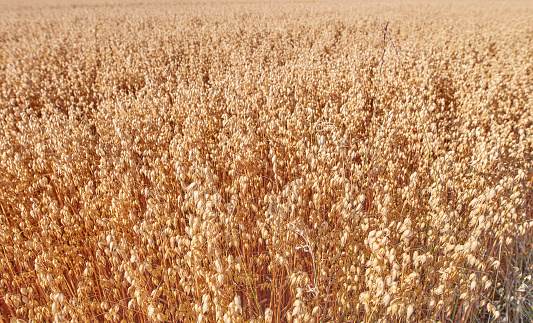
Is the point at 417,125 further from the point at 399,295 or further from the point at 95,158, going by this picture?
the point at 95,158

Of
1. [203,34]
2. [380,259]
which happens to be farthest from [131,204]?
[203,34]

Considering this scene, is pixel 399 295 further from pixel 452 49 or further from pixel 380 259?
pixel 452 49

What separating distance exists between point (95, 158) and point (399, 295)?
3.26m

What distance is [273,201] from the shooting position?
1.80m

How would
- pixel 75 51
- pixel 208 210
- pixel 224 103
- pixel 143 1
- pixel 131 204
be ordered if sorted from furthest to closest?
pixel 143 1, pixel 75 51, pixel 224 103, pixel 131 204, pixel 208 210

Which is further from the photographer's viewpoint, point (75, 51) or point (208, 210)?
point (75, 51)

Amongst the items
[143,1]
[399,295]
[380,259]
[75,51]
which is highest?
[143,1]

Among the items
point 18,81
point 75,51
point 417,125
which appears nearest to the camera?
point 417,125

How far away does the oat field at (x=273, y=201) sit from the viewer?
5.22 ft

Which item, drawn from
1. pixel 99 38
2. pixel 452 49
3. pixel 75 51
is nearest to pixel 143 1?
pixel 99 38

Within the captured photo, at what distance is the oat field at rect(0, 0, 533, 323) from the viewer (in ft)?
5.22

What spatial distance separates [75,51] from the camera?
29.0 ft

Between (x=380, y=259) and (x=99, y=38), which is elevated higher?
(x=99, y=38)

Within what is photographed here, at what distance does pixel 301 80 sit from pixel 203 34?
7.87 meters
